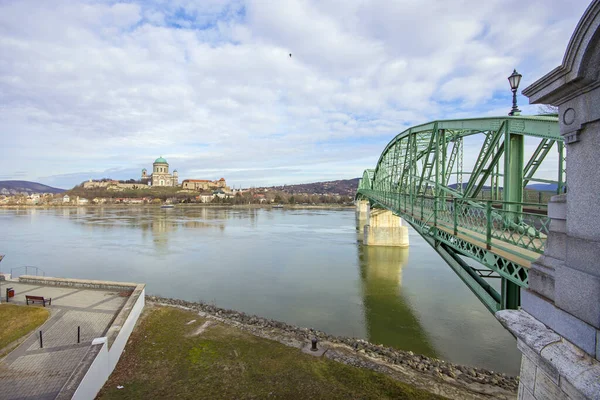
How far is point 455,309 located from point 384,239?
15203 millimetres

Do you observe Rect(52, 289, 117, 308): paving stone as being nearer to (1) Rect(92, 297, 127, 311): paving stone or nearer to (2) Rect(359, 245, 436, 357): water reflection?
(1) Rect(92, 297, 127, 311): paving stone

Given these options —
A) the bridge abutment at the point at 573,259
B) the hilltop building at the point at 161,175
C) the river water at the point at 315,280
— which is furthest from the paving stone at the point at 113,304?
the hilltop building at the point at 161,175

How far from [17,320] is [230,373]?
699 cm

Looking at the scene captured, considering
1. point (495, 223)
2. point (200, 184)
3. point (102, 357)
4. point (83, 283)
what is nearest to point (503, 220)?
point (495, 223)

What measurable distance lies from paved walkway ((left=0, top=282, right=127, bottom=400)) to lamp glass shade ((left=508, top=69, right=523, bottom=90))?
33.0 ft

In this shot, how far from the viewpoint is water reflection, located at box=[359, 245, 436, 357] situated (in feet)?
36.0

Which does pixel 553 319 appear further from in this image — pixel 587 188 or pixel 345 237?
pixel 345 237

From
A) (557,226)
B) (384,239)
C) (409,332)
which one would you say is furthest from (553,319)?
(384,239)

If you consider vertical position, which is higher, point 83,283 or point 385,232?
point 385,232

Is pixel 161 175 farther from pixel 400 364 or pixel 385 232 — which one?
pixel 400 364

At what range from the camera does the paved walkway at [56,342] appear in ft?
21.8

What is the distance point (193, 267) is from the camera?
21.3m

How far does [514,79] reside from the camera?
17.5ft

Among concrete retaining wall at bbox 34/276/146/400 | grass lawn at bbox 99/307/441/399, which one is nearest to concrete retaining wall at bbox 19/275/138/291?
concrete retaining wall at bbox 34/276/146/400
